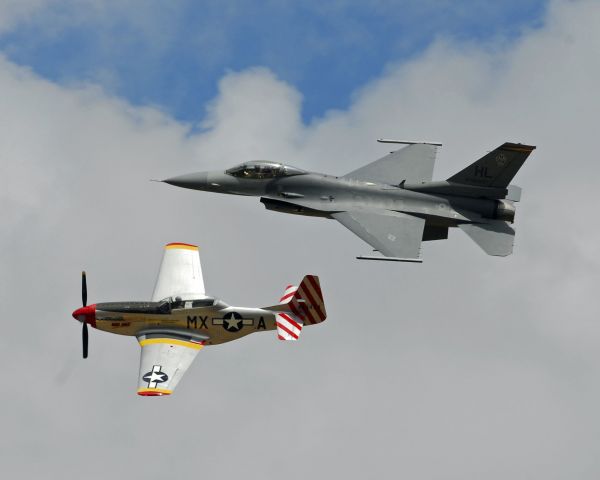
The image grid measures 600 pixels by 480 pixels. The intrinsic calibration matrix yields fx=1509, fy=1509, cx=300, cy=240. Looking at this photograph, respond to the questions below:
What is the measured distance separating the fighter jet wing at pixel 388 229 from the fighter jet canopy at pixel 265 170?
2.54 metres

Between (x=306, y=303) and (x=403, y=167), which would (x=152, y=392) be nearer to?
(x=306, y=303)

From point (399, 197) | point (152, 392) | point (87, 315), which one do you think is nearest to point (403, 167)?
point (399, 197)

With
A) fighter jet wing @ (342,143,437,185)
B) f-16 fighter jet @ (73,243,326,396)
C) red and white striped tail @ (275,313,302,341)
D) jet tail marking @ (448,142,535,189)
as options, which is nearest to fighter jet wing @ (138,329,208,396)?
f-16 fighter jet @ (73,243,326,396)

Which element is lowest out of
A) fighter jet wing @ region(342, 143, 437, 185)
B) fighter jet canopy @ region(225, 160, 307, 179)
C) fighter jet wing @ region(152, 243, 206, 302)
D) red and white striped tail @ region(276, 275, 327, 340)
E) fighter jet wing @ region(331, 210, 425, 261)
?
red and white striped tail @ region(276, 275, 327, 340)

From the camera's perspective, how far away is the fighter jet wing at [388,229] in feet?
194

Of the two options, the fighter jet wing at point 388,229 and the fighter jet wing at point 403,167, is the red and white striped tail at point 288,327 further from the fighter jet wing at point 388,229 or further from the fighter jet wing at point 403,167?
the fighter jet wing at point 403,167

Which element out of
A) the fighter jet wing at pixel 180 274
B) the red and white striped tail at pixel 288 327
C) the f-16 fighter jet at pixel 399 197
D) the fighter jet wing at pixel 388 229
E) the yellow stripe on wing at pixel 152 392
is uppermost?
the f-16 fighter jet at pixel 399 197

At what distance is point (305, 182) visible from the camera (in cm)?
6125

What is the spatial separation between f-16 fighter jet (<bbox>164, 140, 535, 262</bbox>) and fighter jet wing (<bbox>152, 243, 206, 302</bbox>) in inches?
107

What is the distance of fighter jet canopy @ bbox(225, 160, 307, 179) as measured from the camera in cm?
6138

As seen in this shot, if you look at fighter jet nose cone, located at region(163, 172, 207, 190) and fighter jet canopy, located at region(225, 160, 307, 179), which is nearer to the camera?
fighter jet canopy, located at region(225, 160, 307, 179)

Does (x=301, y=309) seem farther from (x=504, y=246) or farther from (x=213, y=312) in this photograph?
(x=504, y=246)

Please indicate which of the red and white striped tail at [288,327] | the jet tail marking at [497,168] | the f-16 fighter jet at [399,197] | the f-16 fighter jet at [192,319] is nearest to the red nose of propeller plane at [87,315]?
the f-16 fighter jet at [192,319]

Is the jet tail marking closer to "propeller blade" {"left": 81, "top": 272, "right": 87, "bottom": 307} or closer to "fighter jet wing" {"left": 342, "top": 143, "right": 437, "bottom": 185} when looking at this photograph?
"fighter jet wing" {"left": 342, "top": 143, "right": 437, "bottom": 185}
